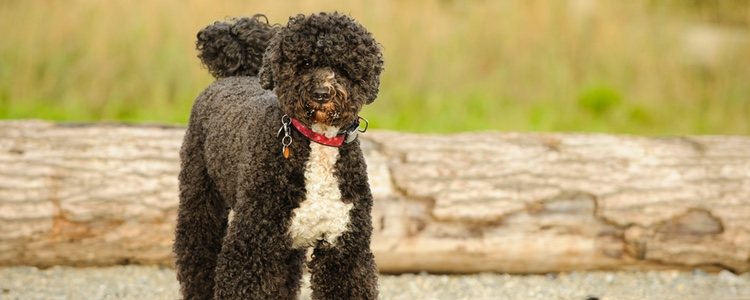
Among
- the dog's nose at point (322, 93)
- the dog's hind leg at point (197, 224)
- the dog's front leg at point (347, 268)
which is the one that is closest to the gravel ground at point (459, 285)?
the dog's hind leg at point (197, 224)

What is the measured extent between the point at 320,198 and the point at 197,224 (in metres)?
1.06

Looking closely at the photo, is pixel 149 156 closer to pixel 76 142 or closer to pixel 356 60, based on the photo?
pixel 76 142

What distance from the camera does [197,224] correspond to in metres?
5.27

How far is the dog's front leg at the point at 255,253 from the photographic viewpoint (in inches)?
175

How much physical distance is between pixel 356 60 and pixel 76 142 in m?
3.36

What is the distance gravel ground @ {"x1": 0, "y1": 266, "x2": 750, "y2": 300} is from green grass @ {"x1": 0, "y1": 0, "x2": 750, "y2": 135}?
8.16 feet

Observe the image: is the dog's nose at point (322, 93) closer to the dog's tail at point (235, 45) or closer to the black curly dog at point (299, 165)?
the black curly dog at point (299, 165)

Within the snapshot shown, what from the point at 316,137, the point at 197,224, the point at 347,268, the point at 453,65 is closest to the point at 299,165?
the point at 316,137

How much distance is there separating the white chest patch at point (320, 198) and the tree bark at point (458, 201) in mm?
2506

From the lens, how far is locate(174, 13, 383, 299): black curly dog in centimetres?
420

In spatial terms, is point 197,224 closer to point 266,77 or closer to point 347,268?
point 347,268

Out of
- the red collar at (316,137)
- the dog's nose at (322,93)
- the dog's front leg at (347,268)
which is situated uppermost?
the dog's nose at (322,93)

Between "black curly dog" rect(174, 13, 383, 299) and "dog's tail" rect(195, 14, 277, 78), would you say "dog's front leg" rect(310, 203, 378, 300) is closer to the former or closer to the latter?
"black curly dog" rect(174, 13, 383, 299)

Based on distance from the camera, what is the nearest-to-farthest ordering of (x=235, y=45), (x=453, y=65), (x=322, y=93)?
(x=322, y=93), (x=235, y=45), (x=453, y=65)
